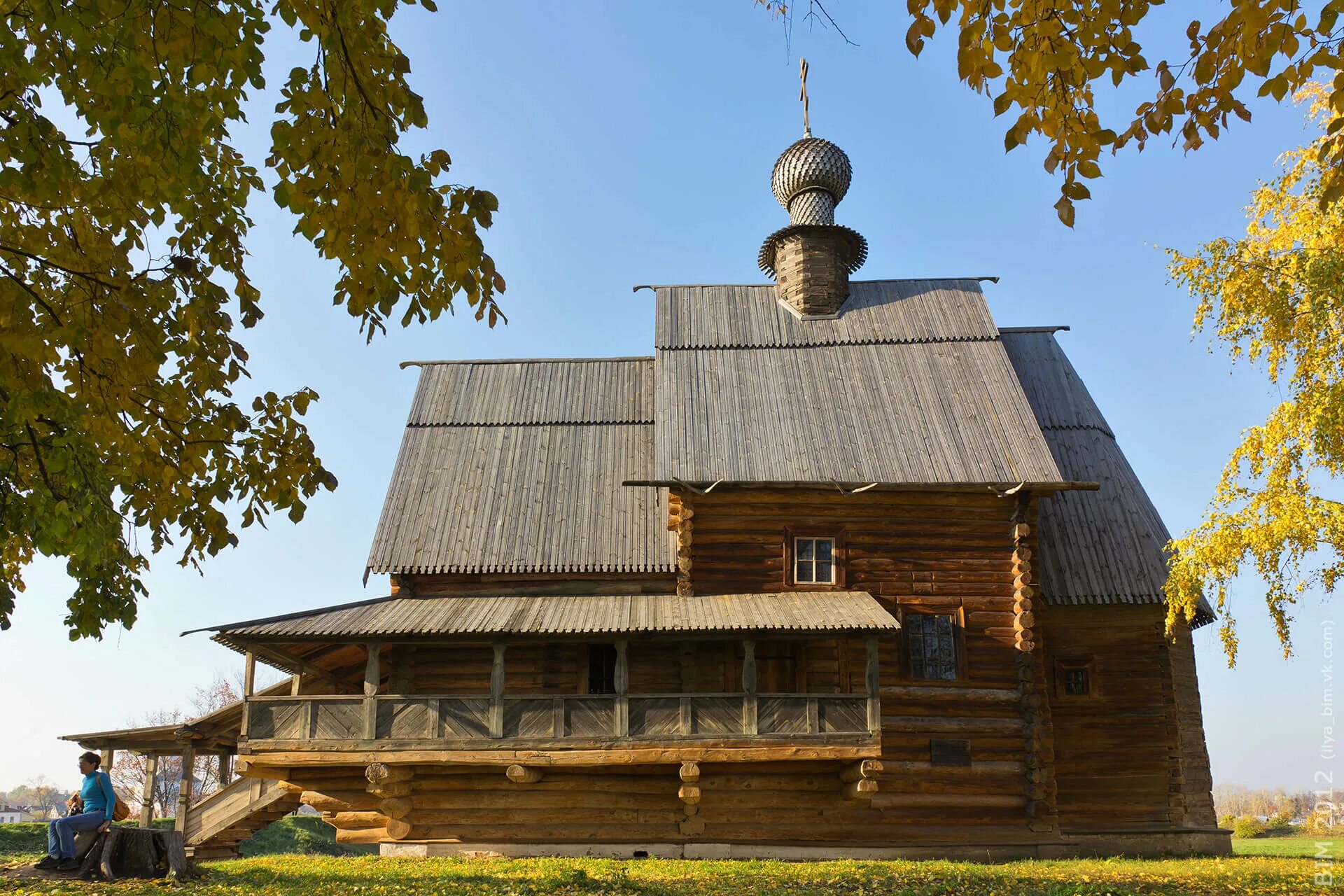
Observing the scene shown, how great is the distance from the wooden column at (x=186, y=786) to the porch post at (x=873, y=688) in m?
13.2

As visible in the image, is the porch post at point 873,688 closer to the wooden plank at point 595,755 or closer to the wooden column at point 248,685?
the wooden plank at point 595,755

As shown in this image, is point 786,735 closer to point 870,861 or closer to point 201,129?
point 870,861

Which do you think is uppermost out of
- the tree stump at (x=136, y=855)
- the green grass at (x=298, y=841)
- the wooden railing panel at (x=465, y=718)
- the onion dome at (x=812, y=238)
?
the onion dome at (x=812, y=238)

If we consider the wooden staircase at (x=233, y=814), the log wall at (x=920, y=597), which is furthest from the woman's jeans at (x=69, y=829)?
the log wall at (x=920, y=597)

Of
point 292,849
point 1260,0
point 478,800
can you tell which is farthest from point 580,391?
point 1260,0

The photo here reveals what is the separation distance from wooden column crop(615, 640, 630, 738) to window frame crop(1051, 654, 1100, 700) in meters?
8.98

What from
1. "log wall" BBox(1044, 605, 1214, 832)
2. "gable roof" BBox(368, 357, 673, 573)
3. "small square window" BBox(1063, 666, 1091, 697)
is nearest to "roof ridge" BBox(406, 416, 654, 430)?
"gable roof" BBox(368, 357, 673, 573)

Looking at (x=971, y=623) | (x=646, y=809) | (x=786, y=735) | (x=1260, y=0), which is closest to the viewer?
(x=1260, y=0)

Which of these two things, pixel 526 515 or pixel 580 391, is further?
pixel 580 391

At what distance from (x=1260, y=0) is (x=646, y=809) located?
15988 mm

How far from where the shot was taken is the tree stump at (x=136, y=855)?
11836 mm

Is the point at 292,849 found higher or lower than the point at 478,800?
lower

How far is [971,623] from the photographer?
1919 centimetres

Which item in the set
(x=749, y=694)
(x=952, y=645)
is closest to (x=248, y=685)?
(x=749, y=694)
